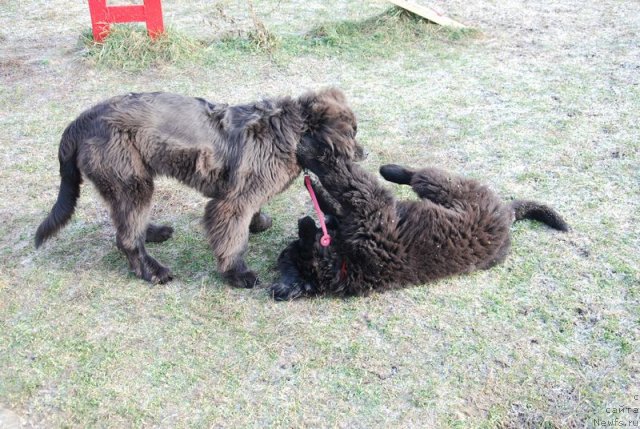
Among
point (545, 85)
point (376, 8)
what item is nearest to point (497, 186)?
point (545, 85)

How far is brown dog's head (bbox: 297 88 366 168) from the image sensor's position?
3863 millimetres

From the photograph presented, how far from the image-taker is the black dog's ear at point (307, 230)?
13.6ft

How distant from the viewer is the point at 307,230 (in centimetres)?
417

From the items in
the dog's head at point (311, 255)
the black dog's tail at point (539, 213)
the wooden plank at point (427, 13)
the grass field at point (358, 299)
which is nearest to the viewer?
the grass field at point (358, 299)

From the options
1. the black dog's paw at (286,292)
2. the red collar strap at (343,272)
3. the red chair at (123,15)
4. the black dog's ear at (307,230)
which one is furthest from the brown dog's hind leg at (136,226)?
the red chair at (123,15)

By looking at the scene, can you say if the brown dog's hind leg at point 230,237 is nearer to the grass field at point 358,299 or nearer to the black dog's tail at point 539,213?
the grass field at point 358,299

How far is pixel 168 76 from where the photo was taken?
22.8 feet

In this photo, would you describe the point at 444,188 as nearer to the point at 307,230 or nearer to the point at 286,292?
the point at 307,230

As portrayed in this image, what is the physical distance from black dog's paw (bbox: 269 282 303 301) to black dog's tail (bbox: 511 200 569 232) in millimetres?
1733

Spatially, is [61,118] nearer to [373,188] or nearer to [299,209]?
[299,209]

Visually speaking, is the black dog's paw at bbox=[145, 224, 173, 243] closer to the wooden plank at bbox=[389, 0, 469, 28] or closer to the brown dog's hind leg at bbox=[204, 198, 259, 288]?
the brown dog's hind leg at bbox=[204, 198, 259, 288]

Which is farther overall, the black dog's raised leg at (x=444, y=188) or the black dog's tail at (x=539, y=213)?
the black dog's tail at (x=539, y=213)

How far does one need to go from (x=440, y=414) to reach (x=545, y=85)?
4662mm

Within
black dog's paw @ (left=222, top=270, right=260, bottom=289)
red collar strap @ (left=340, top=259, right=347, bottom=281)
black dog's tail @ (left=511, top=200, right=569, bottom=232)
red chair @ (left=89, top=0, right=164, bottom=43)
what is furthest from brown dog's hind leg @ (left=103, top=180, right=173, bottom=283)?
red chair @ (left=89, top=0, right=164, bottom=43)
